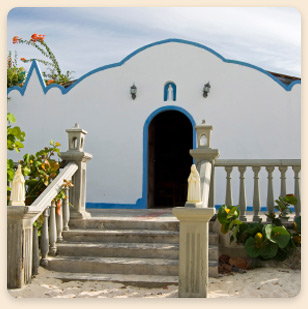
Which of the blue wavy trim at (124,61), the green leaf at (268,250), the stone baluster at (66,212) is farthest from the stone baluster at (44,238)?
the blue wavy trim at (124,61)

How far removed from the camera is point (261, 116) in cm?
814

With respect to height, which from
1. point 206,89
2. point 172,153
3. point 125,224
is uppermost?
point 206,89

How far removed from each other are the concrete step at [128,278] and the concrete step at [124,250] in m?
0.35

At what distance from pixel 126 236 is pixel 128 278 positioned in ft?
2.47

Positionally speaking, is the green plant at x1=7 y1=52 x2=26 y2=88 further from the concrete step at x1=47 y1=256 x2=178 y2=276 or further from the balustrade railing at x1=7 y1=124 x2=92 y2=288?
the concrete step at x1=47 y1=256 x2=178 y2=276

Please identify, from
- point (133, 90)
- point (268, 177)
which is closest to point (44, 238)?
point (268, 177)

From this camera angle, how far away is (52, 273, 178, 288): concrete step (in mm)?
4672

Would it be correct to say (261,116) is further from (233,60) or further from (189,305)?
(189,305)

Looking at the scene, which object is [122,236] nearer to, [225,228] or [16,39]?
[225,228]

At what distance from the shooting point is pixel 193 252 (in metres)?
4.27

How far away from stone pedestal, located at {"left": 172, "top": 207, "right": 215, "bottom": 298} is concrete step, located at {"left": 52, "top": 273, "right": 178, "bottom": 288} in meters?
0.47

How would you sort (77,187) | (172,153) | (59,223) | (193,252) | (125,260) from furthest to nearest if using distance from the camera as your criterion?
(172,153), (77,187), (59,223), (125,260), (193,252)

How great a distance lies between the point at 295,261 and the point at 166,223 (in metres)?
1.63

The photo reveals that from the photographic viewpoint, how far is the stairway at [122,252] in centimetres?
492
